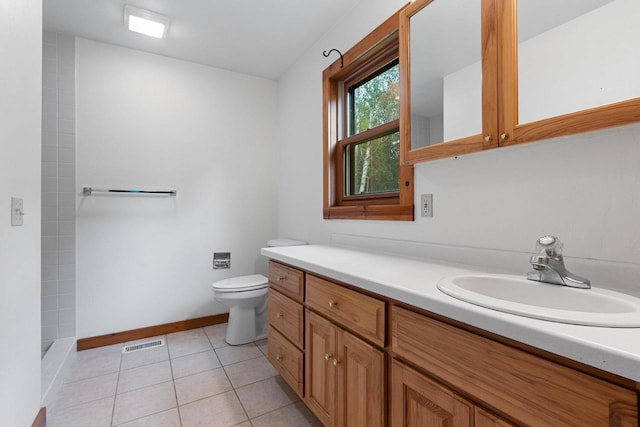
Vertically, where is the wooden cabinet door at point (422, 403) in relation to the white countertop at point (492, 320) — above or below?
below

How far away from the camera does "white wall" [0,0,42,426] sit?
41.9 inches

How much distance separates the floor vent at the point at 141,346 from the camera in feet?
7.50

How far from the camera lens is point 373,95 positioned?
197 centimetres

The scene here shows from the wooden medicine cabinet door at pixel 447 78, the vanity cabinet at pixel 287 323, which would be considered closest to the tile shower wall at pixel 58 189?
the vanity cabinet at pixel 287 323

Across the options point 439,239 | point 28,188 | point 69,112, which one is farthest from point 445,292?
point 69,112

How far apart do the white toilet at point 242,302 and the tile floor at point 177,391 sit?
106 mm

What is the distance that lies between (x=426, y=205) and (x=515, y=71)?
65cm

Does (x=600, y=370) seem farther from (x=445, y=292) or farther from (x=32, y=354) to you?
(x=32, y=354)

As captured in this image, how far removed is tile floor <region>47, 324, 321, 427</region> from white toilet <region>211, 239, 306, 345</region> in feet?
0.35

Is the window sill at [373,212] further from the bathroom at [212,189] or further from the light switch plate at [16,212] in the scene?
the light switch plate at [16,212]

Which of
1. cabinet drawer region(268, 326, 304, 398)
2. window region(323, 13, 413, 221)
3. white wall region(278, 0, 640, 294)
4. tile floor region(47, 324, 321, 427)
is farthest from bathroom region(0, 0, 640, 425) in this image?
cabinet drawer region(268, 326, 304, 398)

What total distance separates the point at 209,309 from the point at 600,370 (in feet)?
9.24

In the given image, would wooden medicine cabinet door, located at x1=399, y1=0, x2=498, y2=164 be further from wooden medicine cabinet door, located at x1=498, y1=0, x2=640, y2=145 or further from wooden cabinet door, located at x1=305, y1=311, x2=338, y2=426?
wooden cabinet door, located at x1=305, y1=311, x2=338, y2=426

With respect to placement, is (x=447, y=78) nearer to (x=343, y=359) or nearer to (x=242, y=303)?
(x=343, y=359)
